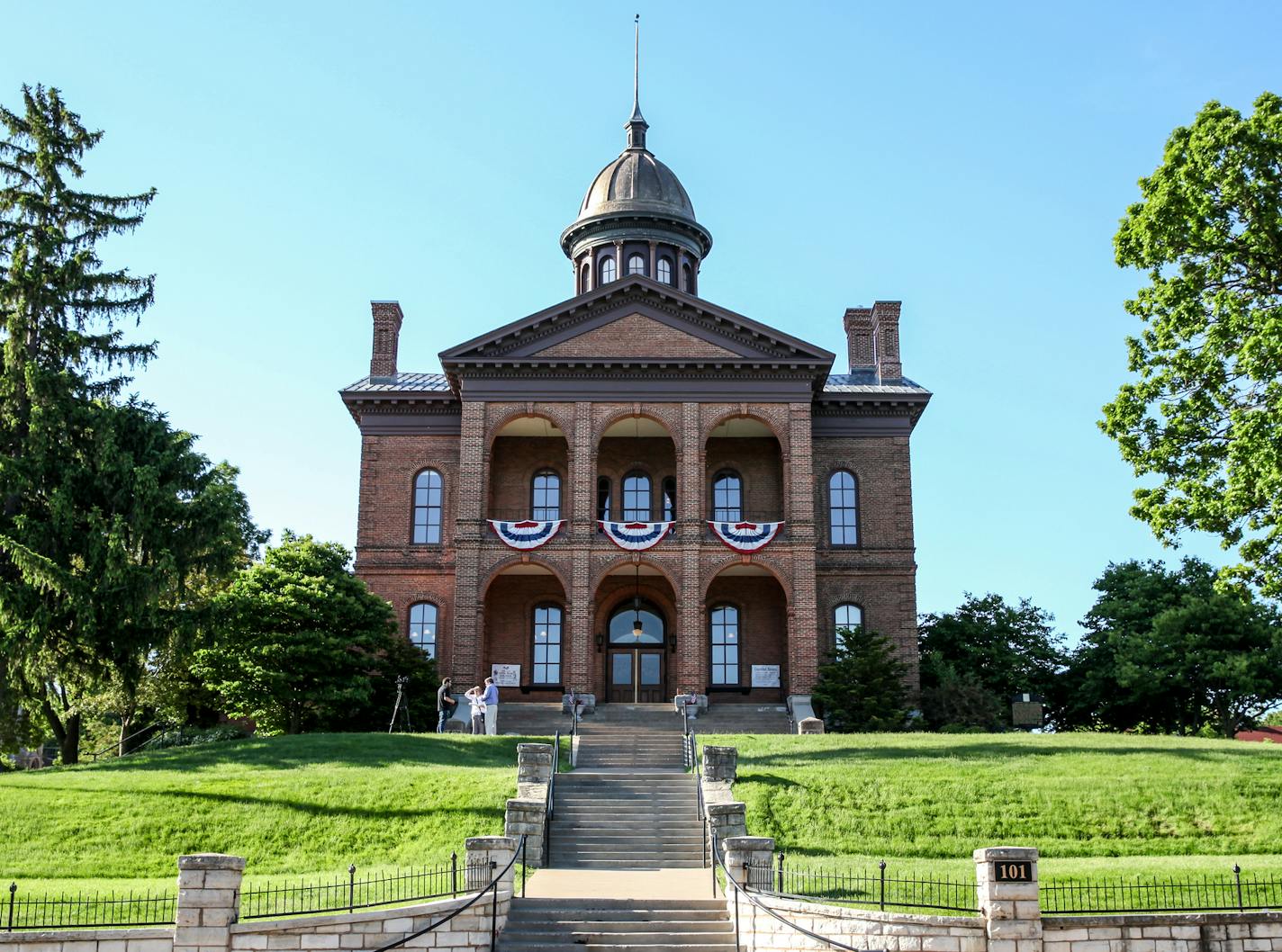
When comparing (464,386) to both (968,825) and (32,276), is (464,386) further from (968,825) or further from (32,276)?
(968,825)

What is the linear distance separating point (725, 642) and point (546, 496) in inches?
270

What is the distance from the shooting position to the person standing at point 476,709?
32.8 m

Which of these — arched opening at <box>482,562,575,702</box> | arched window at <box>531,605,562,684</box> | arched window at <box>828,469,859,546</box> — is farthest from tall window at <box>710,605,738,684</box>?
arched window at <box>531,605,562,684</box>

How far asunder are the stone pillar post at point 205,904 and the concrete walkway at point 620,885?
13.4 feet

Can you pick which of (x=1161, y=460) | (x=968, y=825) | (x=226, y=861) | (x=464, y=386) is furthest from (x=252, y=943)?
(x=464, y=386)

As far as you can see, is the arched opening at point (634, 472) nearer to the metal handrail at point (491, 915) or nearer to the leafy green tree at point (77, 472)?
the leafy green tree at point (77, 472)

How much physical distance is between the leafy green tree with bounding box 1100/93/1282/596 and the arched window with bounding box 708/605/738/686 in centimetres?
1723

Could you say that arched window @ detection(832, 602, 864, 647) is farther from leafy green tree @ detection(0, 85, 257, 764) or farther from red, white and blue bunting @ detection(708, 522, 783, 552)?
leafy green tree @ detection(0, 85, 257, 764)

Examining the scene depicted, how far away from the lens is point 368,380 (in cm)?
4300

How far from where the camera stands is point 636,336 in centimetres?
3966

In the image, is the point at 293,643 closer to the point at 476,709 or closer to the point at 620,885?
the point at 476,709

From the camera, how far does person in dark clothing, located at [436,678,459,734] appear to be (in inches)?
1315

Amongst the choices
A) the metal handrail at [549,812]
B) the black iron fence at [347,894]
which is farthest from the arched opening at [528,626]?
the black iron fence at [347,894]

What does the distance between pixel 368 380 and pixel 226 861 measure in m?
28.3
